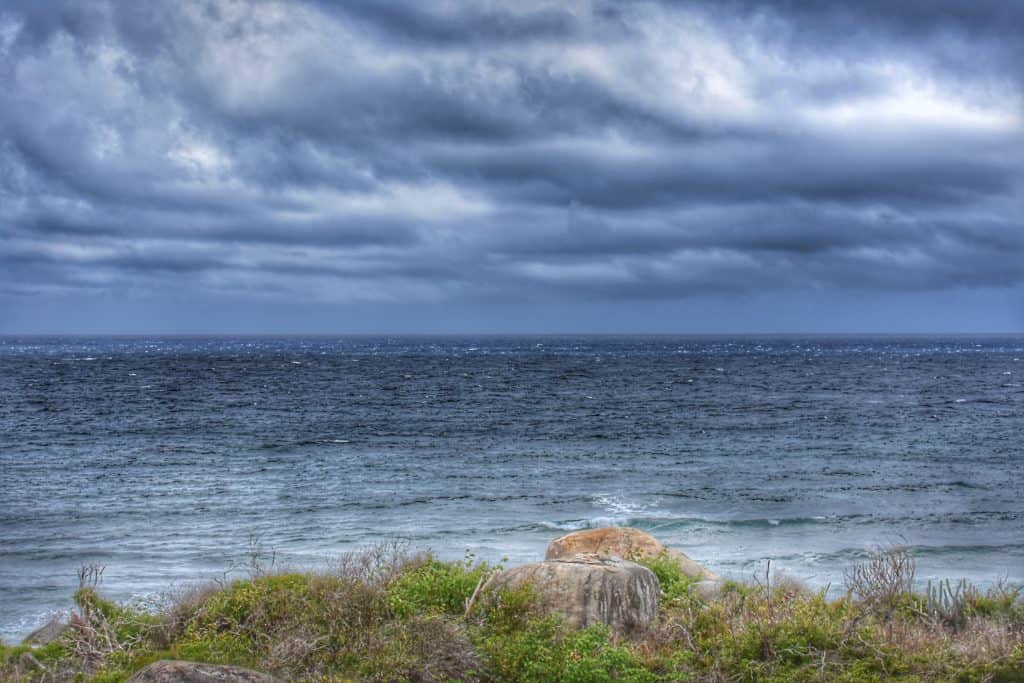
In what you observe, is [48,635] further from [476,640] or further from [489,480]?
[489,480]

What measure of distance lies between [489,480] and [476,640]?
2435cm

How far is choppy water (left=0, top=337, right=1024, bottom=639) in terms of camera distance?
24.8m

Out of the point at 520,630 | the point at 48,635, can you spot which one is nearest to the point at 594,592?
the point at 520,630

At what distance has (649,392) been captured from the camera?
84500 mm

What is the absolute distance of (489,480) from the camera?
119 feet

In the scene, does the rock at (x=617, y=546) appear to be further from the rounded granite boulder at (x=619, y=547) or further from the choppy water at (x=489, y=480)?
the choppy water at (x=489, y=480)

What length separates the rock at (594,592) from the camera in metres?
12.9

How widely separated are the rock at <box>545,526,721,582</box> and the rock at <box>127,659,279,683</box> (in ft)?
26.3

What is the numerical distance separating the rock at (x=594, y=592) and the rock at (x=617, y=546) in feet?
11.6

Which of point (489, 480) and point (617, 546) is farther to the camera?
point (489, 480)

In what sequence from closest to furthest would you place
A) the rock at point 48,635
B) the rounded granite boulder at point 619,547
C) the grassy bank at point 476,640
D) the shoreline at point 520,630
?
the grassy bank at point 476,640 < the shoreline at point 520,630 < the rock at point 48,635 < the rounded granite boulder at point 619,547

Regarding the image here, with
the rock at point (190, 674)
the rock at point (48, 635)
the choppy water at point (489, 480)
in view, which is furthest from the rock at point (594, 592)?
the choppy water at point (489, 480)

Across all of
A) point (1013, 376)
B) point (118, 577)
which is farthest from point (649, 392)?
point (118, 577)

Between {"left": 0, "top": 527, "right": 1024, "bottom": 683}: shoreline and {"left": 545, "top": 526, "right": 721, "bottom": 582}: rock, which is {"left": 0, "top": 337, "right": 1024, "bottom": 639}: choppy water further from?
{"left": 0, "top": 527, "right": 1024, "bottom": 683}: shoreline
